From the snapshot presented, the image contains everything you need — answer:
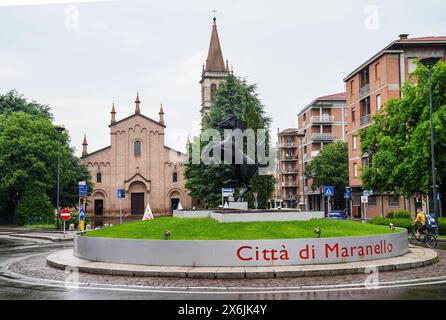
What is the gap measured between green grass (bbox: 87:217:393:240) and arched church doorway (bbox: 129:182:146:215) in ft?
183

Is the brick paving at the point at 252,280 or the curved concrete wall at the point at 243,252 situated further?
the curved concrete wall at the point at 243,252

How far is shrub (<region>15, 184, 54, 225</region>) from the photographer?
158 ft

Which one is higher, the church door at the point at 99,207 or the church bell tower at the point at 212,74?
the church bell tower at the point at 212,74

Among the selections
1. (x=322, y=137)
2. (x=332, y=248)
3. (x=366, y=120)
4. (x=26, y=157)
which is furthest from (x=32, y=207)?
(x=322, y=137)

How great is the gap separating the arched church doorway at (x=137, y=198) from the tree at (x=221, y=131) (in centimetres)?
2321

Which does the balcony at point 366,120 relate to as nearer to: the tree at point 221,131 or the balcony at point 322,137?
the tree at point 221,131

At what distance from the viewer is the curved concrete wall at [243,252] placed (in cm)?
1446

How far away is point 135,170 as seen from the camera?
75.4m

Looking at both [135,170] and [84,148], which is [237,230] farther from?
[84,148]

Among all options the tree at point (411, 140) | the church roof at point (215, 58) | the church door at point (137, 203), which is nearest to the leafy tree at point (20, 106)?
the church door at point (137, 203)

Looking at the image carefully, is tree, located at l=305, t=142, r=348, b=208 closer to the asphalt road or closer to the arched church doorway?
the arched church doorway

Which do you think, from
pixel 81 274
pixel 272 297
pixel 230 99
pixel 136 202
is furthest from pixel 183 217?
pixel 136 202

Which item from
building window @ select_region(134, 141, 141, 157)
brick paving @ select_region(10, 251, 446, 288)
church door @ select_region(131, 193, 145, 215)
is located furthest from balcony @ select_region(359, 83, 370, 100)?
brick paving @ select_region(10, 251, 446, 288)
